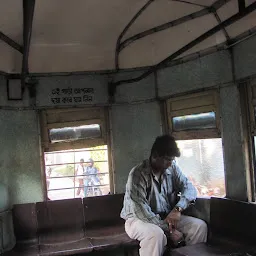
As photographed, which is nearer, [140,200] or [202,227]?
[140,200]

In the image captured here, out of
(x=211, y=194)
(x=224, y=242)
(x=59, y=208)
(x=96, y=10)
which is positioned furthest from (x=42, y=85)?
(x=224, y=242)

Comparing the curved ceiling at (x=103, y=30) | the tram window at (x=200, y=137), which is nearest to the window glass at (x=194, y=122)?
the tram window at (x=200, y=137)

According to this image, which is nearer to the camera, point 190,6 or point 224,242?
point 224,242

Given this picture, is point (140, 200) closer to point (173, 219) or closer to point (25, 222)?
point (173, 219)

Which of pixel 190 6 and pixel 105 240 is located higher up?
pixel 190 6

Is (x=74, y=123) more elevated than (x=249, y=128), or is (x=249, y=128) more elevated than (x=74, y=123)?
(x=74, y=123)

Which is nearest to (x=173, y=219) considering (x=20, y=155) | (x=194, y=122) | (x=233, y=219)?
(x=233, y=219)

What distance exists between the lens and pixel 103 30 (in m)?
4.51

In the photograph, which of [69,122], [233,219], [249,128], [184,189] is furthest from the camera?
[69,122]

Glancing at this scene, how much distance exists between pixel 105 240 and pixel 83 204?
24.8 inches

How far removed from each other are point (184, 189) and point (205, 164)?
0.60m

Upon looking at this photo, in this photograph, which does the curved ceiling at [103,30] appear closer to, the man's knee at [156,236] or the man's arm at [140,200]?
the man's arm at [140,200]

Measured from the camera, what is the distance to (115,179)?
4820mm

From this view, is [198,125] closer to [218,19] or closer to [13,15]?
[218,19]
